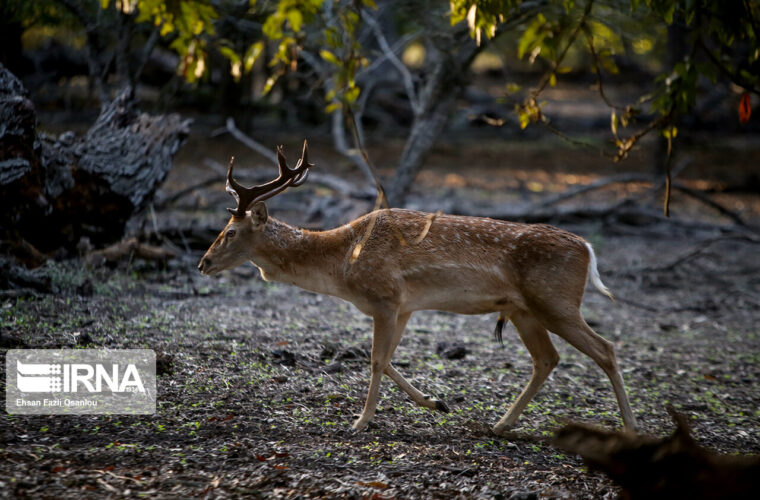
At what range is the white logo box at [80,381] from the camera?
4.84 metres

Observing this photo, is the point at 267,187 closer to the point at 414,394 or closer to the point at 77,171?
the point at 414,394

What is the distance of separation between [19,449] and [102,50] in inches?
288

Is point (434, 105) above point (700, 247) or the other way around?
above

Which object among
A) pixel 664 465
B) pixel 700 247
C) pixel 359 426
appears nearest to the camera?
pixel 664 465

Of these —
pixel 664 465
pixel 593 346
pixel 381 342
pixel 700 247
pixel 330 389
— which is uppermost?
pixel 664 465

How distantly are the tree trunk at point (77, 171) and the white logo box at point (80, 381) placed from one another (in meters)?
1.88

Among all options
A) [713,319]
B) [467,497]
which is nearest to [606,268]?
[713,319]

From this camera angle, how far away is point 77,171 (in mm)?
7520

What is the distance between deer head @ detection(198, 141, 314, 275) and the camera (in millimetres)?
5676

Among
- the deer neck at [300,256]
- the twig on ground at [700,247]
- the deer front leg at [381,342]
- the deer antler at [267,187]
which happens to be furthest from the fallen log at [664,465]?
the twig on ground at [700,247]

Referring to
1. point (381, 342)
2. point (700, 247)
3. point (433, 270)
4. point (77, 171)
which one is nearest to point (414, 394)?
point (381, 342)

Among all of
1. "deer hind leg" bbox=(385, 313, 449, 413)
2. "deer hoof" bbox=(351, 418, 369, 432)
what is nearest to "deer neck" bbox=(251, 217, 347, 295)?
"deer hind leg" bbox=(385, 313, 449, 413)

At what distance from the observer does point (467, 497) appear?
13.5ft

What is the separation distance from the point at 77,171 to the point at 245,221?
2.70 m
